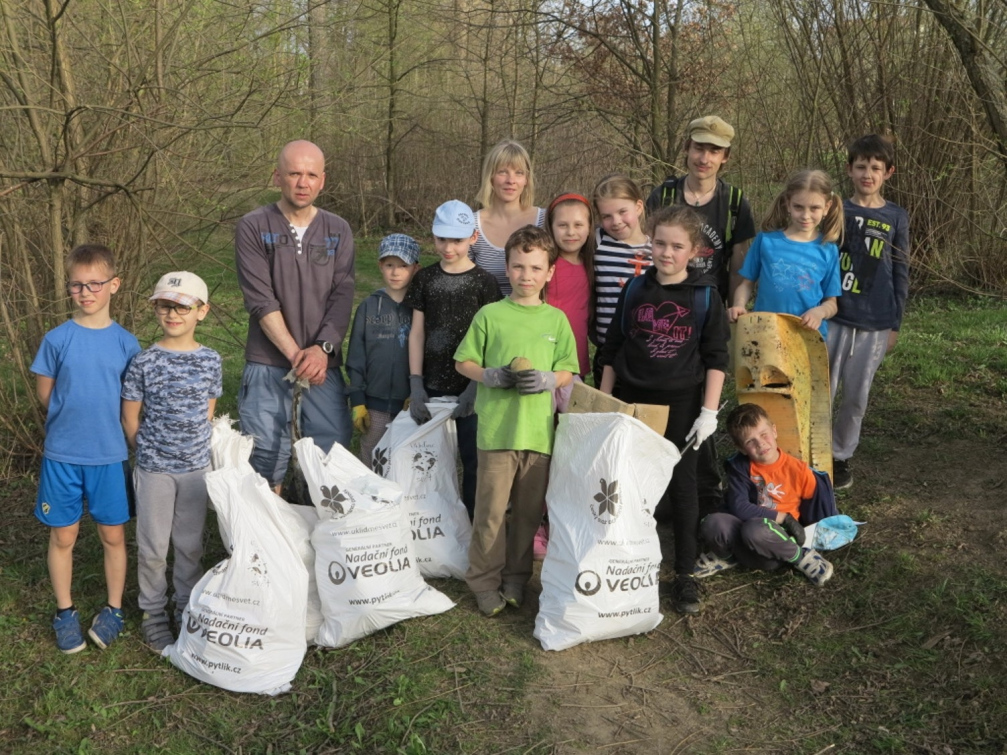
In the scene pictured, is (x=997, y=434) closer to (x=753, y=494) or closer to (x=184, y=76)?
(x=753, y=494)

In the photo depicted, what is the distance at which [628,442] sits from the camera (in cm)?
324

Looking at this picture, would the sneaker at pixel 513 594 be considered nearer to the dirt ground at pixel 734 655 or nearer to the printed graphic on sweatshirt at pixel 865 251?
the dirt ground at pixel 734 655

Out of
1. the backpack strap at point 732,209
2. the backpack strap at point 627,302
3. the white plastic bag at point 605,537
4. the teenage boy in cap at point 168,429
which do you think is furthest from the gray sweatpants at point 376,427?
the backpack strap at point 732,209

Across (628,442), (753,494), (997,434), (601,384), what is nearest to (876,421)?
(997,434)

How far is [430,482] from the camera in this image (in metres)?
3.88

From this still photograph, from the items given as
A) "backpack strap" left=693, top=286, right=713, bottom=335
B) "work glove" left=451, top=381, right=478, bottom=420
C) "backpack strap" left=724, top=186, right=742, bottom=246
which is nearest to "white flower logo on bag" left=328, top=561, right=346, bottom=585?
"work glove" left=451, top=381, right=478, bottom=420

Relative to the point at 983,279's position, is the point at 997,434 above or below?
below

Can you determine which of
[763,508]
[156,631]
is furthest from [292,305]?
[763,508]

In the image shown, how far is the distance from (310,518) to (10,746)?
1.22m

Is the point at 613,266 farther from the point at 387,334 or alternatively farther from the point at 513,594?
the point at 513,594

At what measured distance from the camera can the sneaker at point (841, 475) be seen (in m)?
4.44

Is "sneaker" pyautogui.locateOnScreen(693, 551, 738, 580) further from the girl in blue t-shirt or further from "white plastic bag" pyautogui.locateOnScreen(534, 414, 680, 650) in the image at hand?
the girl in blue t-shirt

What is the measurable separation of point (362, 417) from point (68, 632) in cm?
144

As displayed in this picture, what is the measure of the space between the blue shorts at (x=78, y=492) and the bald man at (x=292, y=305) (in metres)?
0.69
